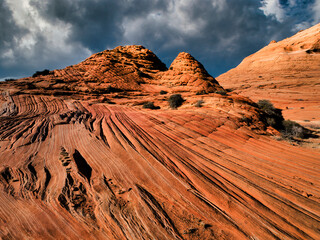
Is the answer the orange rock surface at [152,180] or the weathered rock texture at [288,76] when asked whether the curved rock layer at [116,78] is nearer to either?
→ the orange rock surface at [152,180]

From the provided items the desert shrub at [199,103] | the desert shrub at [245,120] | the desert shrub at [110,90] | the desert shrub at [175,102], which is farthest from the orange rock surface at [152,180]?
the desert shrub at [110,90]

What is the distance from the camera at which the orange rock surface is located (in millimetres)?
3033

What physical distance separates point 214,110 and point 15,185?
489 inches

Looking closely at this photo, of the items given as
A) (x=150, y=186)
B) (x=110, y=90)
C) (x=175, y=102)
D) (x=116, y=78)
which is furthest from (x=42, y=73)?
(x=150, y=186)

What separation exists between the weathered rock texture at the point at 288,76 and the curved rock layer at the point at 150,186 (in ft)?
61.3

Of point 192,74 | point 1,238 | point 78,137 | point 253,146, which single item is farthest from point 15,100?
point 192,74

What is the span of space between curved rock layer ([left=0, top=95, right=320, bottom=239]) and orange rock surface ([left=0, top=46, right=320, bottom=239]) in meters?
0.02

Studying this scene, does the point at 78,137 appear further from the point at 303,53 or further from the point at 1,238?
the point at 303,53

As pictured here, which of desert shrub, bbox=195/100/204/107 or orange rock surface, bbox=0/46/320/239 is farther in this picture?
desert shrub, bbox=195/100/204/107

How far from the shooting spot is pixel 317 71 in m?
40.3

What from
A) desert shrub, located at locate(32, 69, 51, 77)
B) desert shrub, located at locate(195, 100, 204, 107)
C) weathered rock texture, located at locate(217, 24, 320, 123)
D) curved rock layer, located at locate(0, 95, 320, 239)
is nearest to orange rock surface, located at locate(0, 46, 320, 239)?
curved rock layer, located at locate(0, 95, 320, 239)

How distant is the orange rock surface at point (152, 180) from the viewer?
9.95 feet

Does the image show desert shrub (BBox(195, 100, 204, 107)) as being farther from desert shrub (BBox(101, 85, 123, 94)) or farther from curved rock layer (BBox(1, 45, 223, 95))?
desert shrub (BBox(101, 85, 123, 94))

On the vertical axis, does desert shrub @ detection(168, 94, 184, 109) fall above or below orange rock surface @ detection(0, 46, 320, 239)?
above
